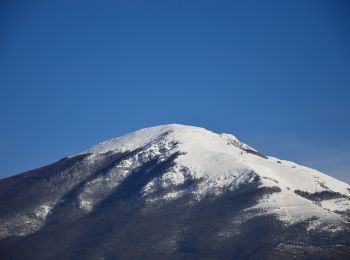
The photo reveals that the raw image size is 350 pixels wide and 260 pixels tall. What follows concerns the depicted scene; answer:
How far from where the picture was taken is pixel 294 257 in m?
193

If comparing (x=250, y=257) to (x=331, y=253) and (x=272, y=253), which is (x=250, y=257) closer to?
(x=272, y=253)

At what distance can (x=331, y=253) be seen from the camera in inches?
7544

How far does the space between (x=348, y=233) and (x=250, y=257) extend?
26.8 metres

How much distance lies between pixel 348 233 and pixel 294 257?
57.1 feet

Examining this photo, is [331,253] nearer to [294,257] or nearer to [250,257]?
[294,257]

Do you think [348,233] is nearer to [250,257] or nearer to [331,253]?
[331,253]

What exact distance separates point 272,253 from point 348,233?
2113cm

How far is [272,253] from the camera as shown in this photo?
7790 inches

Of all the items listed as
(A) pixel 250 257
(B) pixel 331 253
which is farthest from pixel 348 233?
(A) pixel 250 257

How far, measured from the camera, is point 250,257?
199625 millimetres

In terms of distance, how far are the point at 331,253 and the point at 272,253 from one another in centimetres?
1560

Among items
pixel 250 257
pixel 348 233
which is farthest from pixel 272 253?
pixel 348 233

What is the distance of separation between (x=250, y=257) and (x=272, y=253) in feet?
19.8
